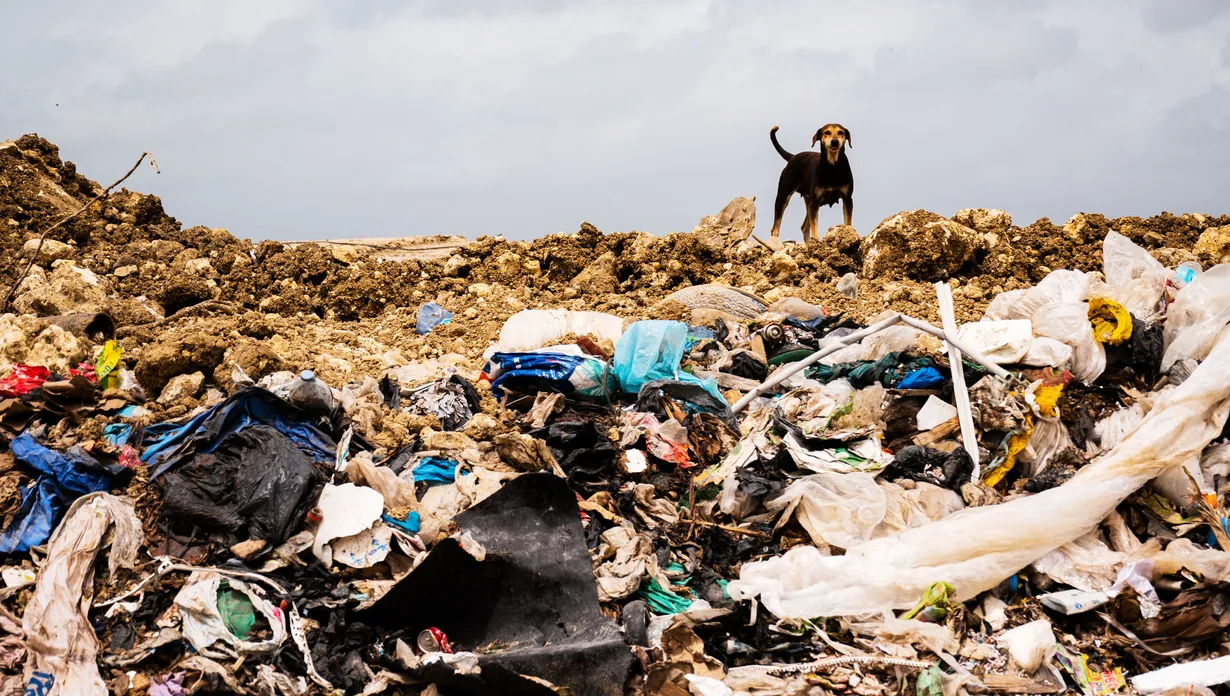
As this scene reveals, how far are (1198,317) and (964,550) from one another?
2.40m

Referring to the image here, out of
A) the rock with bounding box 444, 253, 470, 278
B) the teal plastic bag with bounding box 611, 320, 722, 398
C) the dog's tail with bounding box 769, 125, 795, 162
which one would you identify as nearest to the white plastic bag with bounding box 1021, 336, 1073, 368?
the teal plastic bag with bounding box 611, 320, 722, 398

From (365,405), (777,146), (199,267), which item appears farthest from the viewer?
(777,146)

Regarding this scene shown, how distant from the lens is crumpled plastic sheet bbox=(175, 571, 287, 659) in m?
3.03

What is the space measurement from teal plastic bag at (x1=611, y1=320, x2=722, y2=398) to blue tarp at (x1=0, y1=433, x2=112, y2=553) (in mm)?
2604

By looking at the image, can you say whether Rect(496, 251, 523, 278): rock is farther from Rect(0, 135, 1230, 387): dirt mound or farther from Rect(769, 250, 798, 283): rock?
Rect(769, 250, 798, 283): rock

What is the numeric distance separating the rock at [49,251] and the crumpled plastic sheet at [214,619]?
5859 mm

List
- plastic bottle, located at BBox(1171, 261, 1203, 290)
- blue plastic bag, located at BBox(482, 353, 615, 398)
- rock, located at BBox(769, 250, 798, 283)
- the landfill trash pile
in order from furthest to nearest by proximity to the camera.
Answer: rock, located at BBox(769, 250, 798, 283) → plastic bottle, located at BBox(1171, 261, 1203, 290) → blue plastic bag, located at BBox(482, 353, 615, 398) → the landfill trash pile

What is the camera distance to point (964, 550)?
3.53 m

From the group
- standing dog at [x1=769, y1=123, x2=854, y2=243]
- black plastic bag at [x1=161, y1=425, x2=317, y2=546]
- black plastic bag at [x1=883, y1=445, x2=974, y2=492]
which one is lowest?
black plastic bag at [x1=883, y1=445, x2=974, y2=492]

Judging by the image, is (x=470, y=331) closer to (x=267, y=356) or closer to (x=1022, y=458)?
(x=267, y=356)

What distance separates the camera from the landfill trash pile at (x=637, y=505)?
3.14 meters

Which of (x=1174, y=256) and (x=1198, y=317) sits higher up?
(x=1174, y=256)

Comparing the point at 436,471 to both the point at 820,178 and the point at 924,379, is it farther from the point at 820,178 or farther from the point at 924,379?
the point at 820,178

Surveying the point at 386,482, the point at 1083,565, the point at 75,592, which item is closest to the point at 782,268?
the point at 1083,565
